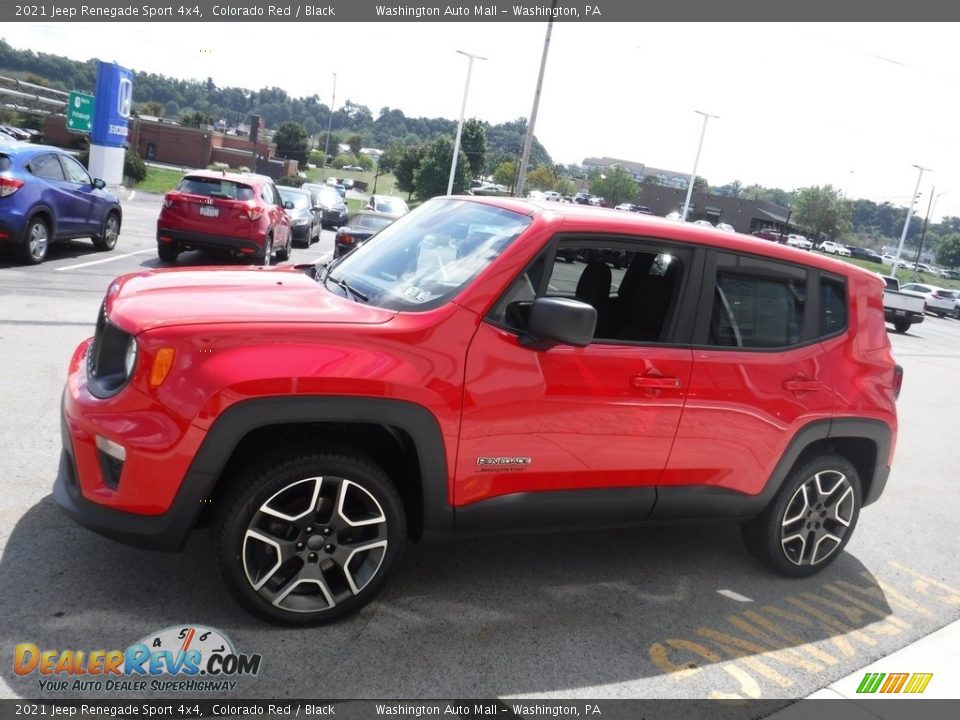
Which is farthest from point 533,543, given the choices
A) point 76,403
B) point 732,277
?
point 76,403

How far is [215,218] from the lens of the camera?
1320 cm

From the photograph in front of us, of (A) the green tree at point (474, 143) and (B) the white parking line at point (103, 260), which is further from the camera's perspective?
(A) the green tree at point (474, 143)

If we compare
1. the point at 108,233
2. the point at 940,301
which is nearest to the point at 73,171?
the point at 108,233

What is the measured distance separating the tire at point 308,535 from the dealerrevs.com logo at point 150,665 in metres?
0.22

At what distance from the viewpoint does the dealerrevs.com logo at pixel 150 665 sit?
284cm

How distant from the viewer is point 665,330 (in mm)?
3916

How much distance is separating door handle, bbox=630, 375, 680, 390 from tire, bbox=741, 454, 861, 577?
1.14m

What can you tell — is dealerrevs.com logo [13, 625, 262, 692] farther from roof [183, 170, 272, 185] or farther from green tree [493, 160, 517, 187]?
green tree [493, 160, 517, 187]

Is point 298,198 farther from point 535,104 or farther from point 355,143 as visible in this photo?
point 355,143

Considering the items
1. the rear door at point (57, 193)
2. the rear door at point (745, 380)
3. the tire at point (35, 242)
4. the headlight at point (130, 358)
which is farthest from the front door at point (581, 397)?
the rear door at point (57, 193)

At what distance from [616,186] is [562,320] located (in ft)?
280

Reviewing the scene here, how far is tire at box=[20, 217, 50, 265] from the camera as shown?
428 inches

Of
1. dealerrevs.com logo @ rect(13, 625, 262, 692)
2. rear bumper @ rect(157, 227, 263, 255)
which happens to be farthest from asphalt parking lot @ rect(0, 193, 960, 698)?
rear bumper @ rect(157, 227, 263, 255)

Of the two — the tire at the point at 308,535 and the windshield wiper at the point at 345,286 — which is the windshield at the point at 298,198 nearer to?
the windshield wiper at the point at 345,286
